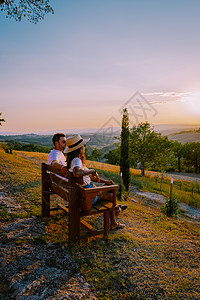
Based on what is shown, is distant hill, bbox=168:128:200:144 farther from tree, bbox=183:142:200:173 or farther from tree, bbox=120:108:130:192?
tree, bbox=120:108:130:192

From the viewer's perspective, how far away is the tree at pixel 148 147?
32.0 m

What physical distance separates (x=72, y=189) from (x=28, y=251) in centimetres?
136

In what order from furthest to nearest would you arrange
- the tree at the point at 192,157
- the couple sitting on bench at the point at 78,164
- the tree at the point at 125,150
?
1. the tree at the point at 192,157
2. the tree at the point at 125,150
3. the couple sitting on bench at the point at 78,164

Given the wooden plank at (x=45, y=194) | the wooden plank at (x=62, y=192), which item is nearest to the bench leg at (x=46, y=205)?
the wooden plank at (x=45, y=194)

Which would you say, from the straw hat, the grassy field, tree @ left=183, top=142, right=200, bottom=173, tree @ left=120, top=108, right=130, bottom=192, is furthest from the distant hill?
the straw hat

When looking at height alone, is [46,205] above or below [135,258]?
above

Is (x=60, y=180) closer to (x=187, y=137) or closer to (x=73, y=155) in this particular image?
(x=73, y=155)

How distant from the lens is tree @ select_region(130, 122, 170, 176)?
105 ft

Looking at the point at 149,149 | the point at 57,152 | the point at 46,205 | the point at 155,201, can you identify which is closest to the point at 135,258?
the point at 46,205

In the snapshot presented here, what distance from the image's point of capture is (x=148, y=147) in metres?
32.0

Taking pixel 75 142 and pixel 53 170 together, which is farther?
pixel 53 170

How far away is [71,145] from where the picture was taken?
4.19 metres

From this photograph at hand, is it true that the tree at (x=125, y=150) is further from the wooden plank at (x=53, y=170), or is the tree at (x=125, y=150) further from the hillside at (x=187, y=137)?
the hillside at (x=187, y=137)

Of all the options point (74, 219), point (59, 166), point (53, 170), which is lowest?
point (74, 219)
